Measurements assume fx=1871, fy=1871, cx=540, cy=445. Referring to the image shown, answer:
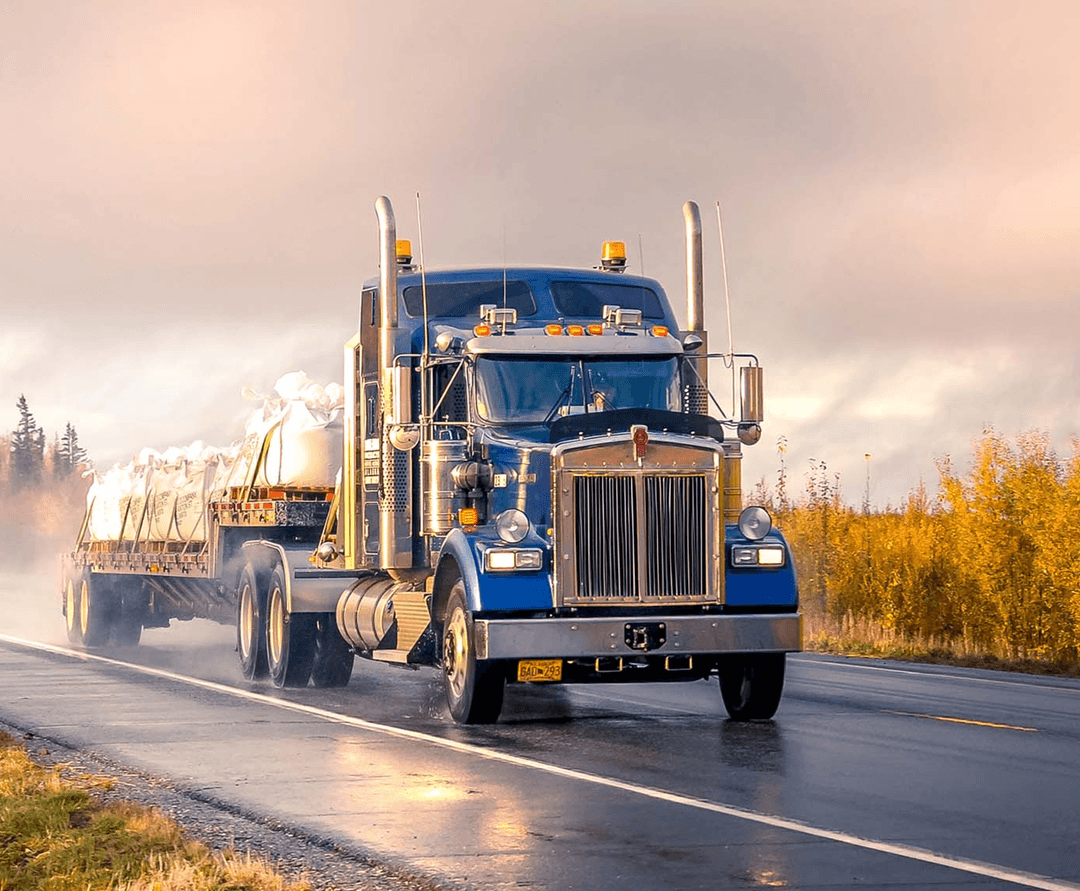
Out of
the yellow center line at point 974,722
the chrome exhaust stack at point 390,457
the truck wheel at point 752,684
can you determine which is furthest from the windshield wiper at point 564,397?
the yellow center line at point 974,722

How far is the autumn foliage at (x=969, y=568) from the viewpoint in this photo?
23406 millimetres

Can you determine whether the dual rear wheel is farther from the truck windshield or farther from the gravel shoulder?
the gravel shoulder

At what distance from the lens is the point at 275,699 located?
59.7ft

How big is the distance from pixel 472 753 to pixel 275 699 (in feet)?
17.6

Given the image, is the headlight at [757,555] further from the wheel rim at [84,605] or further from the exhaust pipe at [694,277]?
the wheel rim at [84,605]

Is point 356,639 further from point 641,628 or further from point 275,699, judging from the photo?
point 641,628

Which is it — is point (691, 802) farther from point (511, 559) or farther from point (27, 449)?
point (27, 449)

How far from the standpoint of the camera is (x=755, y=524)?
14930mm

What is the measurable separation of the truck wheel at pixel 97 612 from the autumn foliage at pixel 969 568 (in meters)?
10.9

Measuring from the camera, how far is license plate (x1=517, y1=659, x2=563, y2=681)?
14398 mm

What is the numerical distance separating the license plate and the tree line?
43.2m

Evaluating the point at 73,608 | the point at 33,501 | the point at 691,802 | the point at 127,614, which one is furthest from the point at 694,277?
the point at 33,501

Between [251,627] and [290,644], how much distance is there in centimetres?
148

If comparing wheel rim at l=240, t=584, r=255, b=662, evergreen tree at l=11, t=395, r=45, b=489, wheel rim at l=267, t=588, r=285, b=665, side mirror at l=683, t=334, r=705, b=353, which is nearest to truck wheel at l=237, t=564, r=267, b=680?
wheel rim at l=240, t=584, r=255, b=662
